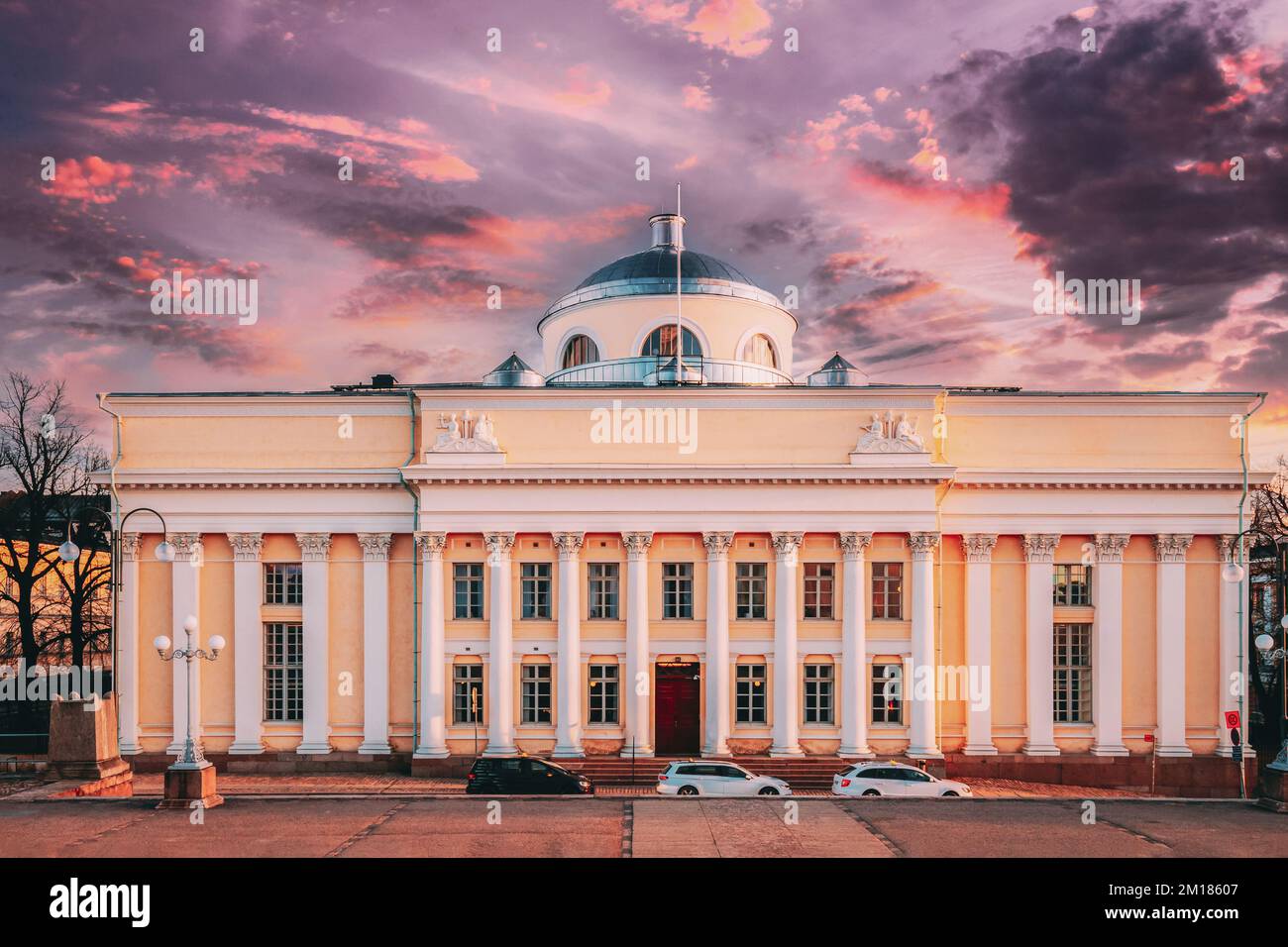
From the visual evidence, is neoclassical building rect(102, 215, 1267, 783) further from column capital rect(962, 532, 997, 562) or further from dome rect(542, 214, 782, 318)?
dome rect(542, 214, 782, 318)

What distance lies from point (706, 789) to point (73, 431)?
35.3m

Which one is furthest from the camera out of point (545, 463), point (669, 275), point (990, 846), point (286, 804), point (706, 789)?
point (669, 275)

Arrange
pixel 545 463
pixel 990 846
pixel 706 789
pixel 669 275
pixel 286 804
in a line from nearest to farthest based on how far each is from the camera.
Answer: pixel 990 846, pixel 286 804, pixel 706 789, pixel 545 463, pixel 669 275

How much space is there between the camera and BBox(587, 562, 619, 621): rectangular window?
3278cm

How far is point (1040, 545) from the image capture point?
108ft

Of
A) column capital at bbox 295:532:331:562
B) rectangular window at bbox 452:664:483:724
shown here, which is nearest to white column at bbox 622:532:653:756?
rectangular window at bbox 452:664:483:724

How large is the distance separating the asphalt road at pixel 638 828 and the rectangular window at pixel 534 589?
1017 centimetres

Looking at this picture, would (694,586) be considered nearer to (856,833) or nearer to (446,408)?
(446,408)

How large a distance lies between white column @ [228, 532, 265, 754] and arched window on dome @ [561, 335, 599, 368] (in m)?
16.0

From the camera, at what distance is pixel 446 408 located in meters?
32.4

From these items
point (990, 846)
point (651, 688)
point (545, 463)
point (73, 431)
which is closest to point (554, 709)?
point (651, 688)

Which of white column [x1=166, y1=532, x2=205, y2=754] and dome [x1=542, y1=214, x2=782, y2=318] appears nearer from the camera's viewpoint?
white column [x1=166, y1=532, x2=205, y2=754]

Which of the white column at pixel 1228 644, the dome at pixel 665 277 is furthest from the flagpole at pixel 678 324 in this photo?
the white column at pixel 1228 644

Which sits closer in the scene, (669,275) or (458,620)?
(458,620)
